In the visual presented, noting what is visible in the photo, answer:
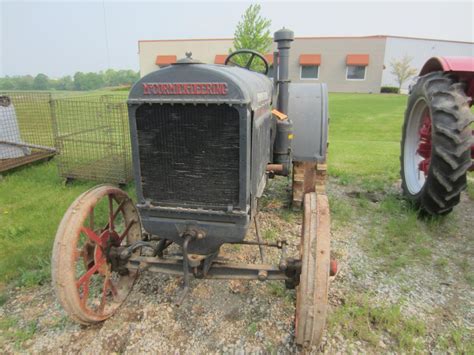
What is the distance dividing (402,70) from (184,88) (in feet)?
127

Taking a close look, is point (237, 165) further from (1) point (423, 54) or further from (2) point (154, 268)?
(1) point (423, 54)

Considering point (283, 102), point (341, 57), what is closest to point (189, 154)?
point (283, 102)

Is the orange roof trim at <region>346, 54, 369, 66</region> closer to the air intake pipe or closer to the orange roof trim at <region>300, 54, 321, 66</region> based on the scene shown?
the orange roof trim at <region>300, 54, 321, 66</region>

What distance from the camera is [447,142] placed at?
3346 mm

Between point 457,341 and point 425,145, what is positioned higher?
point 425,145

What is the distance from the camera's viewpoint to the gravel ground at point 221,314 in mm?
2268

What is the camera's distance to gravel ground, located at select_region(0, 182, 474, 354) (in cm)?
227

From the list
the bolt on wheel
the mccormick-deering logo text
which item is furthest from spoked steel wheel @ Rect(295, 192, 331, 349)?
the bolt on wheel

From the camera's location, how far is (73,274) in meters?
2.12

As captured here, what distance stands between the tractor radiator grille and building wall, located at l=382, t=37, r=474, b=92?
39466mm

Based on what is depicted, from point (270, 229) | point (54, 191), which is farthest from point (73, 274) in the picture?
point (54, 191)

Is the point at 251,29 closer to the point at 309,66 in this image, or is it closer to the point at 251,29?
the point at 251,29

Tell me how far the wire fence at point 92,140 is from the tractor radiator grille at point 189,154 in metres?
2.96

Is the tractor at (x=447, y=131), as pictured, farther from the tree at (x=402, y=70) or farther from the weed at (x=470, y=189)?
the tree at (x=402, y=70)
